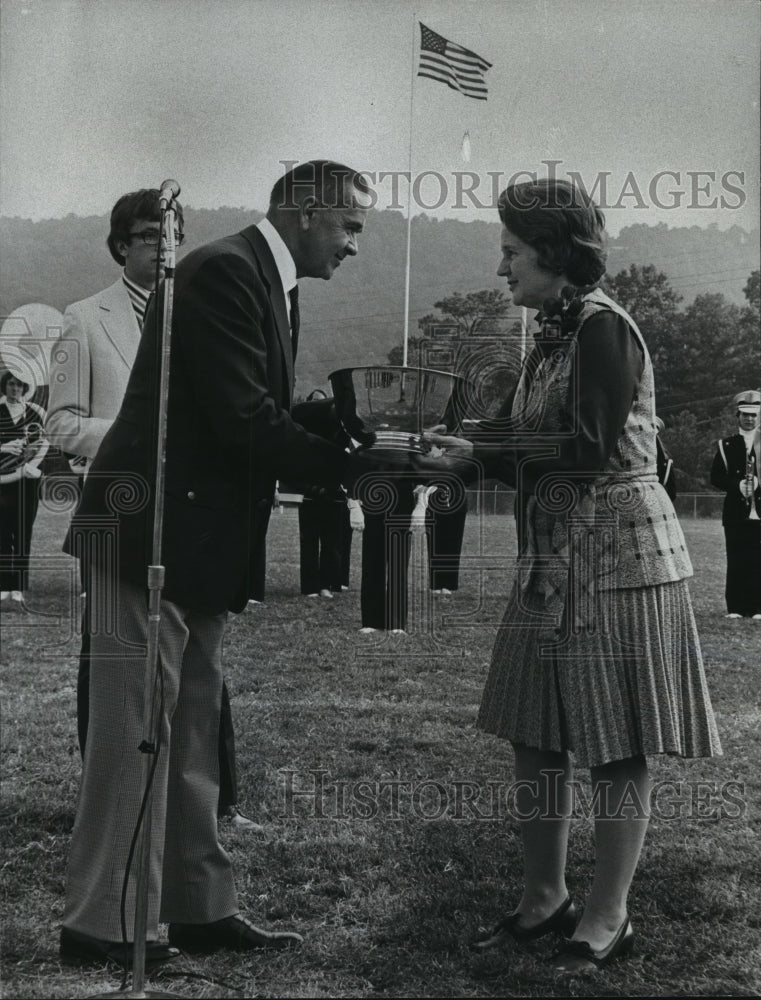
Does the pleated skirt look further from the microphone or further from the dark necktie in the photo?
the microphone

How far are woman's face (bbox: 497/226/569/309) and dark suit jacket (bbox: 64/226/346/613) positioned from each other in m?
0.53

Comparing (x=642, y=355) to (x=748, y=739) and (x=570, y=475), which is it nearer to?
(x=570, y=475)

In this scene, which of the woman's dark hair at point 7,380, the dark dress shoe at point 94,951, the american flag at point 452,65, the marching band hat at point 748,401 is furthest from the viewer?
the woman's dark hair at point 7,380

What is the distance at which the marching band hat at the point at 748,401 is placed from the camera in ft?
15.3

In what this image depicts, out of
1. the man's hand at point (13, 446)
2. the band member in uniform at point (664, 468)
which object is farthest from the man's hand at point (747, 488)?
the man's hand at point (13, 446)

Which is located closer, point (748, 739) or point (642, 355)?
point (642, 355)

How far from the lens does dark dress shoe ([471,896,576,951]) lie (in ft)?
7.77

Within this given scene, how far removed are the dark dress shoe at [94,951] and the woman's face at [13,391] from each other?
4145 millimetres

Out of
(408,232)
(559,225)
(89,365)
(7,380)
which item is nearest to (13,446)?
(7,380)

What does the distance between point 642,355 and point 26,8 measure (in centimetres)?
234

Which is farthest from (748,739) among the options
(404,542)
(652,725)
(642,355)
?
(642,355)

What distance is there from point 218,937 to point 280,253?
1.57 m

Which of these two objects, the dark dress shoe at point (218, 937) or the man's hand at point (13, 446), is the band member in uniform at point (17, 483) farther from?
the dark dress shoe at point (218, 937)

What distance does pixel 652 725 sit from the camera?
222 centimetres
